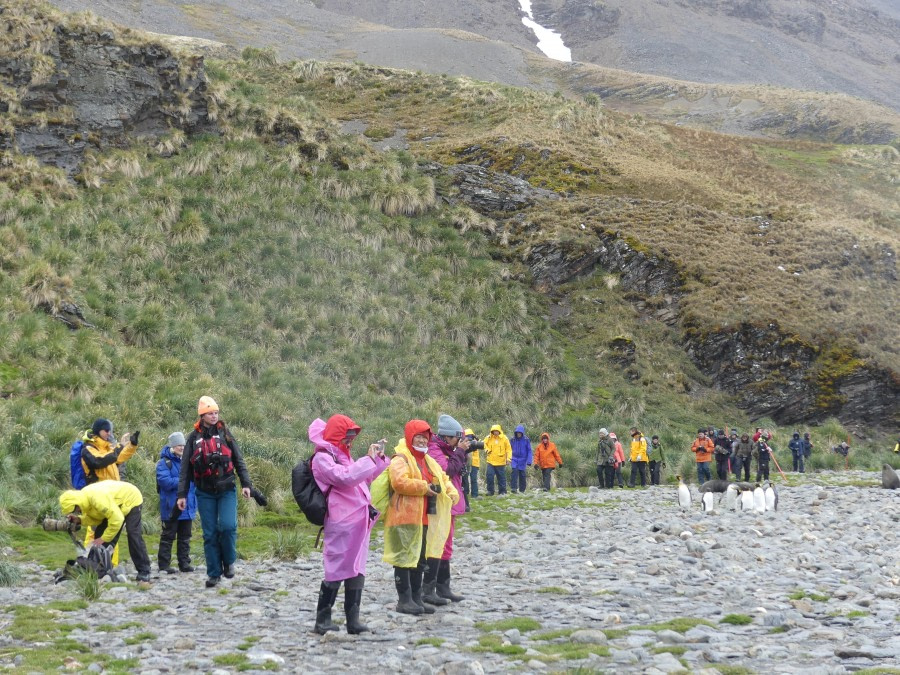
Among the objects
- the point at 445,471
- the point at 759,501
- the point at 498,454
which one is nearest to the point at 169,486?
the point at 445,471

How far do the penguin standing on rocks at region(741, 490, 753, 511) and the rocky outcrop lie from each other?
22389 mm

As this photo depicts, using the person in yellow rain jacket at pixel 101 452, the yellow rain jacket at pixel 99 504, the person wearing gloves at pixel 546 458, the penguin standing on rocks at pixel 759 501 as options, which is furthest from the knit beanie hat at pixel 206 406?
the person wearing gloves at pixel 546 458

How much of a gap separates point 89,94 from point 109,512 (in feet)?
77.5

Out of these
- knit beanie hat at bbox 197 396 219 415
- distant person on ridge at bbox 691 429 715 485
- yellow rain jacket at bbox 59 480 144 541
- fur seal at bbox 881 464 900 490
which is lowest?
fur seal at bbox 881 464 900 490

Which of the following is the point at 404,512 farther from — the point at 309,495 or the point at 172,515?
the point at 172,515

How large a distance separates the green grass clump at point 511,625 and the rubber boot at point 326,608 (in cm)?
129

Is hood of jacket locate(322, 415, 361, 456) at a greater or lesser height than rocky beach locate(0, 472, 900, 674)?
greater

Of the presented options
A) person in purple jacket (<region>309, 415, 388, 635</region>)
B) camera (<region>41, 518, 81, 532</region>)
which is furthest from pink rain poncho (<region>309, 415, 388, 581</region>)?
camera (<region>41, 518, 81, 532</region>)

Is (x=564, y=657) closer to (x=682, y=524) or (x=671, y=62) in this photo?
(x=682, y=524)

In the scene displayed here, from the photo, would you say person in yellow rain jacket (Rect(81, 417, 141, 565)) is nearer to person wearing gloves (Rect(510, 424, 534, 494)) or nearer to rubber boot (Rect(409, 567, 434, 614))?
rubber boot (Rect(409, 567, 434, 614))

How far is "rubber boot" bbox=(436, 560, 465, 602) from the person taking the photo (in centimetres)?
869

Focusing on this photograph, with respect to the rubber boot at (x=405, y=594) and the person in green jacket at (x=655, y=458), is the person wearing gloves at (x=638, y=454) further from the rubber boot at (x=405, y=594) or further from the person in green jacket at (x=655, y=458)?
the rubber boot at (x=405, y=594)

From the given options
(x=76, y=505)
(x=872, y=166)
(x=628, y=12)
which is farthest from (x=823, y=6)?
(x=76, y=505)

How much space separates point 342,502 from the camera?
7434mm
